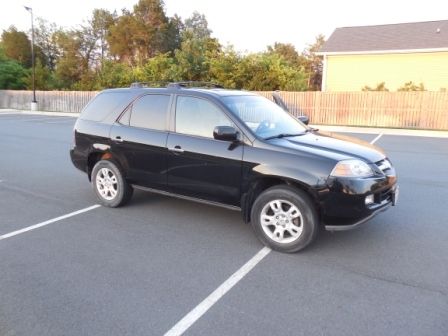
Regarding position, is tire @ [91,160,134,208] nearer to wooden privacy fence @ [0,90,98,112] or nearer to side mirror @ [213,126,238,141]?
side mirror @ [213,126,238,141]

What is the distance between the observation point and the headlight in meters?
3.89

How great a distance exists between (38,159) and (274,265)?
25.1 feet

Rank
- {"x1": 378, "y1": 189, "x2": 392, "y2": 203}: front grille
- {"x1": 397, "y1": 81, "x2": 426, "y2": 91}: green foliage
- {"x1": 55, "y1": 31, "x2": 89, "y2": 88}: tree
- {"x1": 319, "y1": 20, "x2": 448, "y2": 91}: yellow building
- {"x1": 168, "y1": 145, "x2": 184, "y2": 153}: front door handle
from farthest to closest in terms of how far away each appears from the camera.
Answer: {"x1": 55, "y1": 31, "x2": 89, "y2": 88}: tree, {"x1": 319, "y1": 20, "x2": 448, "y2": 91}: yellow building, {"x1": 397, "y1": 81, "x2": 426, "y2": 91}: green foliage, {"x1": 168, "y1": 145, "x2": 184, "y2": 153}: front door handle, {"x1": 378, "y1": 189, "x2": 392, "y2": 203}: front grille

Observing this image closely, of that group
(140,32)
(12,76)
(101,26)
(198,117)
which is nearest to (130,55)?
(140,32)

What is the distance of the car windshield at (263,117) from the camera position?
180 inches

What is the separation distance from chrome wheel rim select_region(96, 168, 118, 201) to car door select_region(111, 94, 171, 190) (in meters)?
0.31

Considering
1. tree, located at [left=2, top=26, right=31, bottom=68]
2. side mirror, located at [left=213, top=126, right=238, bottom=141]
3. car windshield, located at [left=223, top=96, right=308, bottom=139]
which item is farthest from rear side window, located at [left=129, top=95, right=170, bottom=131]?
tree, located at [left=2, top=26, right=31, bottom=68]

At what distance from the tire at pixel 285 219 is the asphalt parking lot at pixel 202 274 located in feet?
0.49

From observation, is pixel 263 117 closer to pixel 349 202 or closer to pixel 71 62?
pixel 349 202

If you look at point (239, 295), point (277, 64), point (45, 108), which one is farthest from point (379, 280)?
point (45, 108)

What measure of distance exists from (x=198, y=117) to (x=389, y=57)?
21918mm

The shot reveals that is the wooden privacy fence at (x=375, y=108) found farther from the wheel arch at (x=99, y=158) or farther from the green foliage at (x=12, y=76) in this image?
the green foliage at (x=12, y=76)

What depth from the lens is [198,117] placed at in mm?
4785

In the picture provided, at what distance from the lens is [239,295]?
329 cm
